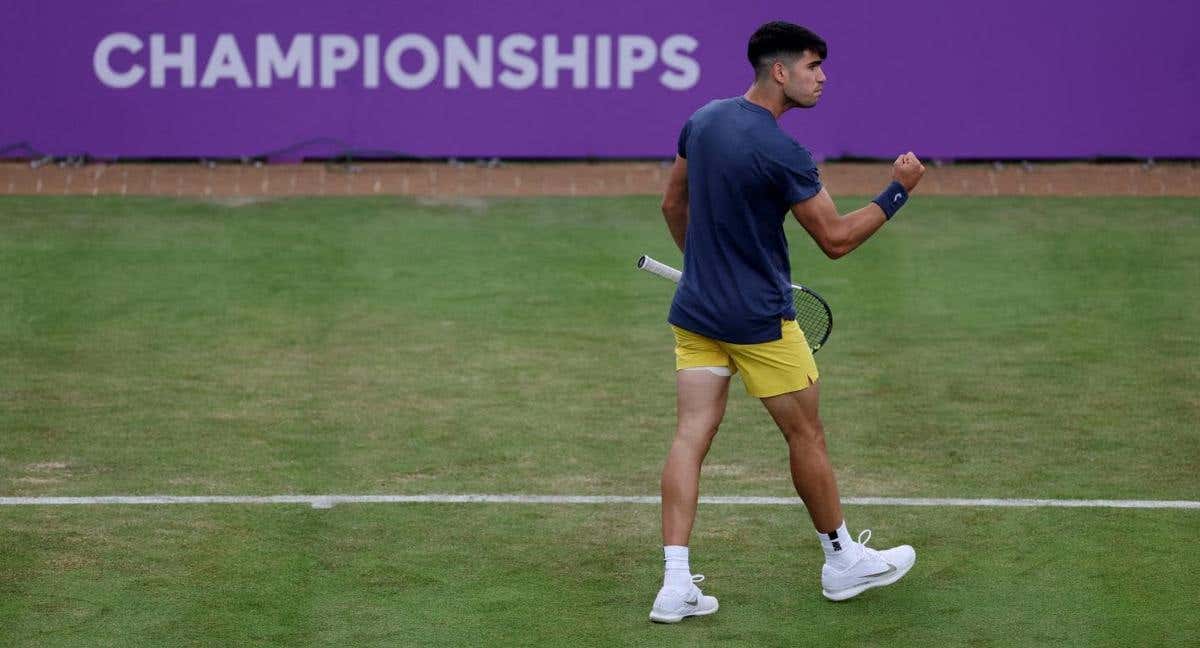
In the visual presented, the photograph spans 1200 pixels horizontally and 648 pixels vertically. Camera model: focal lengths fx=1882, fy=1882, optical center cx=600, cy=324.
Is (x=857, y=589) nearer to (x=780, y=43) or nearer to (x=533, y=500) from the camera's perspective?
(x=533, y=500)

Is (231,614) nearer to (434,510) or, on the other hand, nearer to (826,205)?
(434,510)

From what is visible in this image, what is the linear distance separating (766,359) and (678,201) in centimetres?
63

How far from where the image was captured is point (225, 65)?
1454cm

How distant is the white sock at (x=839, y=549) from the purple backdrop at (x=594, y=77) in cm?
874

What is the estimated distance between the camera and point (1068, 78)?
14.6 metres

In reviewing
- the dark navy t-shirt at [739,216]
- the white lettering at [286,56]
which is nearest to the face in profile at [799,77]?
the dark navy t-shirt at [739,216]

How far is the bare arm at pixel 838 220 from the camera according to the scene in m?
5.80

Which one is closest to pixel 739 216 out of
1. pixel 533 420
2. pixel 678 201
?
pixel 678 201

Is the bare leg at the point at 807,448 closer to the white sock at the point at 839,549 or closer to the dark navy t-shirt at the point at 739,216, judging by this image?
the white sock at the point at 839,549

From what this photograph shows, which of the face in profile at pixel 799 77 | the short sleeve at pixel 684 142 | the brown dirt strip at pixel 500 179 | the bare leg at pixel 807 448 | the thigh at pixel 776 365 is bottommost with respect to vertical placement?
the bare leg at pixel 807 448

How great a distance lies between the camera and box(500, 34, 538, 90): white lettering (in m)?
14.6

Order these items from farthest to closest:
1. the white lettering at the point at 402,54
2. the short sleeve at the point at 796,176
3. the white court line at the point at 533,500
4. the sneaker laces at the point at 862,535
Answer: the white lettering at the point at 402,54, the white court line at the point at 533,500, the sneaker laces at the point at 862,535, the short sleeve at the point at 796,176

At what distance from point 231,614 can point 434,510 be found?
134 cm

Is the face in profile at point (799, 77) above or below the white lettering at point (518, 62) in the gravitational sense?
below
